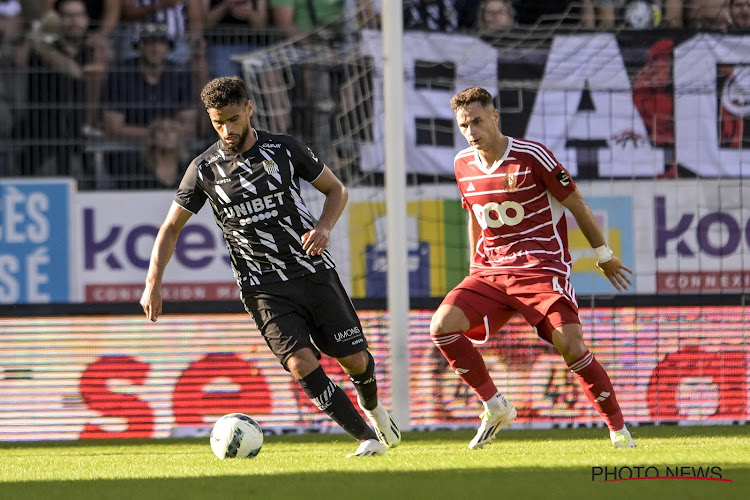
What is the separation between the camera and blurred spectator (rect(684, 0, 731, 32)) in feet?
34.1

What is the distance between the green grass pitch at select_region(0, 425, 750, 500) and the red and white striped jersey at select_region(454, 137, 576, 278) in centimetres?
98

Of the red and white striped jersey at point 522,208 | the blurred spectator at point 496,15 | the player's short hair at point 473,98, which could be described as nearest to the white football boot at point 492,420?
the red and white striped jersey at point 522,208

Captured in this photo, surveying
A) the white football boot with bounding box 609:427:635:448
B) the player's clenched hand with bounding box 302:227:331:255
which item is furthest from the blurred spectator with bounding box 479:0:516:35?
the player's clenched hand with bounding box 302:227:331:255

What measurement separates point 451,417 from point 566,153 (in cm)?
314

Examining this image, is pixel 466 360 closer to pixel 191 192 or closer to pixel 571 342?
pixel 571 342

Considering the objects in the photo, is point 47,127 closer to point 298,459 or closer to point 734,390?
point 298,459

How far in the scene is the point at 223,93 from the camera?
5.39 meters

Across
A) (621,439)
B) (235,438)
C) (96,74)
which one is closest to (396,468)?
(235,438)

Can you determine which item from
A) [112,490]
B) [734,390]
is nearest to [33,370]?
[112,490]

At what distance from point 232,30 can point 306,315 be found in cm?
514

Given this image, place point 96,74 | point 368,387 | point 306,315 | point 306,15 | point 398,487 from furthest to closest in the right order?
point 306,15
point 96,74
point 368,387
point 306,315
point 398,487

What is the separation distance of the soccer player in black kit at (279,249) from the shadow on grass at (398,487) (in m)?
0.68

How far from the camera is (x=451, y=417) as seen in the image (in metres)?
7.72

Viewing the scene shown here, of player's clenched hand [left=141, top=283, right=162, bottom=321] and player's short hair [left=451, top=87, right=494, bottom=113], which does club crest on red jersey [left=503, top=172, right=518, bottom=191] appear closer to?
player's short hair [left=451, top=87, right=494, bottom=113]
